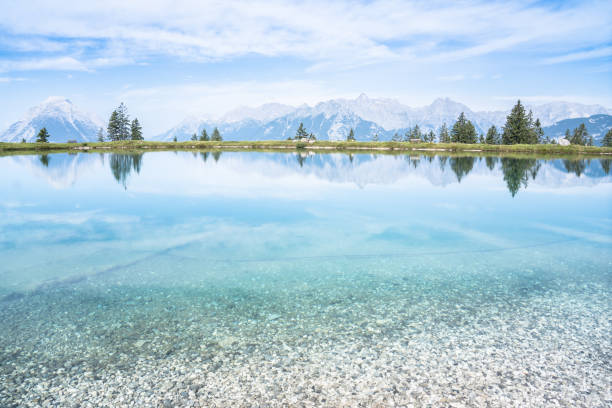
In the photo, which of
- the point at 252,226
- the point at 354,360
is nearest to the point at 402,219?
the point at 252,226

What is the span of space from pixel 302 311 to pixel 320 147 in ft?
447

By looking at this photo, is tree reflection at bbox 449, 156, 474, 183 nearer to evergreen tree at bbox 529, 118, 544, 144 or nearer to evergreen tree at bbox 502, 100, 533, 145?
evergreen tree at bbox 502, 100, 533, 145

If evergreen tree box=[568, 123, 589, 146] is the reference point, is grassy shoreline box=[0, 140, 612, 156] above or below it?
below

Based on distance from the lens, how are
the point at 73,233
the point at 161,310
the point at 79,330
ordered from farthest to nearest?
the point at 73,233 → the point at 161,310 → the point at 79,330

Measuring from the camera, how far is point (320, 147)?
471 ft

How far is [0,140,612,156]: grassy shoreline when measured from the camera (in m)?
114

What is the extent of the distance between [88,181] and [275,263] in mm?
33483

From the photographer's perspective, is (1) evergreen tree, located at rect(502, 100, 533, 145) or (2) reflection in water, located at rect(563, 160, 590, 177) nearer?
(2) reflection in water, located at rect(563, 160, 590, 177)

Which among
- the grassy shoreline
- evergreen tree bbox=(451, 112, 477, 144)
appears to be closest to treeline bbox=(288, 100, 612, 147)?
evergreen tree bbox=(451, 112, 477, 144)

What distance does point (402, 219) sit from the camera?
2219 cm

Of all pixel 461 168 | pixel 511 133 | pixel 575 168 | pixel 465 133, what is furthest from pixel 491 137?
pixel 461 168

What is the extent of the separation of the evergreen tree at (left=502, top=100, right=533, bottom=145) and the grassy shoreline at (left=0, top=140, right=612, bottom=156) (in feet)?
37.9

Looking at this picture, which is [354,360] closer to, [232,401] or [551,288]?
[232,401]

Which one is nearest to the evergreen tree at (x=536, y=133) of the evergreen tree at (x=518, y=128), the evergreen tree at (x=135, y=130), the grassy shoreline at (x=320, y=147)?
the evergreen tree at (x=518, y=128)
